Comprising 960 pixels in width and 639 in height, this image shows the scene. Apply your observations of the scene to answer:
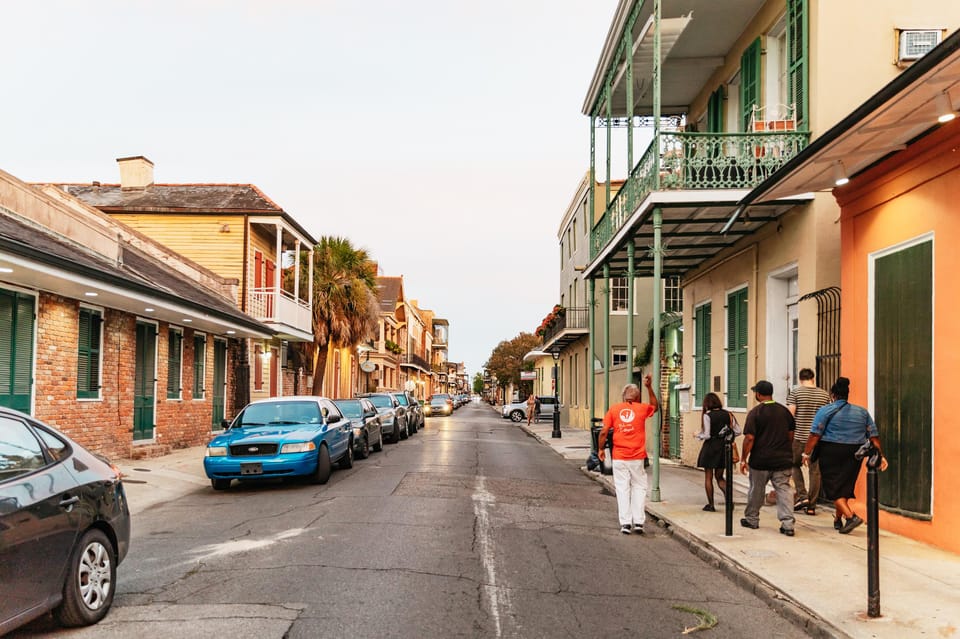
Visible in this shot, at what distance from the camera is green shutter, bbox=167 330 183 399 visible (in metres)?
19.8

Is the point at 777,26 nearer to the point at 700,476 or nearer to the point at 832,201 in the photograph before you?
the point at 832,201

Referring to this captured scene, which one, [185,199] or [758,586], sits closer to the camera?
[758,586]

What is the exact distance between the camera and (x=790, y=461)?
916cm

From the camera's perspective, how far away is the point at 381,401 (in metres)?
27.5

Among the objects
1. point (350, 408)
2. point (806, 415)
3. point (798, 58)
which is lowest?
point (350, 408)

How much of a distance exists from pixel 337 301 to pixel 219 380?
26.5 feet

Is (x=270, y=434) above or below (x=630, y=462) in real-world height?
below

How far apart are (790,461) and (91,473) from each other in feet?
22.9

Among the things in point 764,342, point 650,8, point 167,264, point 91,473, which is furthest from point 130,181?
point 91,473

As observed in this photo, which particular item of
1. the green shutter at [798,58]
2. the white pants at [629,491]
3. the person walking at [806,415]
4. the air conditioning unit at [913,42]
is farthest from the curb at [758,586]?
the air conditioning unit at [913,42]

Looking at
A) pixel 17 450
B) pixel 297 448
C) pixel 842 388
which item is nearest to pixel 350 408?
pixel 297 448

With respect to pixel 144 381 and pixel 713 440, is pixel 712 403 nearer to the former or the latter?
pixel 713 440

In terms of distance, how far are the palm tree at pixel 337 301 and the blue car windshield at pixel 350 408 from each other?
972 centimetres

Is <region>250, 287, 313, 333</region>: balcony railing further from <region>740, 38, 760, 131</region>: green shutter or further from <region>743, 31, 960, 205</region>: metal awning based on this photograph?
<region>743, 31, 960, 205</region>: metal awning
